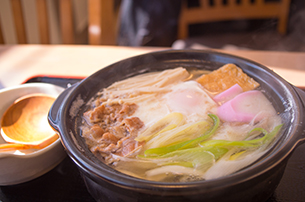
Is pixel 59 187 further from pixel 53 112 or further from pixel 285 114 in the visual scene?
pixel 285 114

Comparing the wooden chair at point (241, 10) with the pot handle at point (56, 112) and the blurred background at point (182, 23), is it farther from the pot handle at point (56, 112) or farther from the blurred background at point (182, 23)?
the pot handle at point (56, 112)

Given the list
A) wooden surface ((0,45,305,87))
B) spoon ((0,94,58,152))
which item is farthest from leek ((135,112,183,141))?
wooden surface ((0,45,305,87))

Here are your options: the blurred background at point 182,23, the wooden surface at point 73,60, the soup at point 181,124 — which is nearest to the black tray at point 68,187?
the soup at point 181,124

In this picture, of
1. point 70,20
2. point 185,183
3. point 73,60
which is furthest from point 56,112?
point 70,20

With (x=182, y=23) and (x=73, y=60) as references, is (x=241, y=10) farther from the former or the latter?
(x=73, y=60)

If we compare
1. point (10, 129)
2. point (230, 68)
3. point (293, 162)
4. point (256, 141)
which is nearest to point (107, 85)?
point (10, 129)
